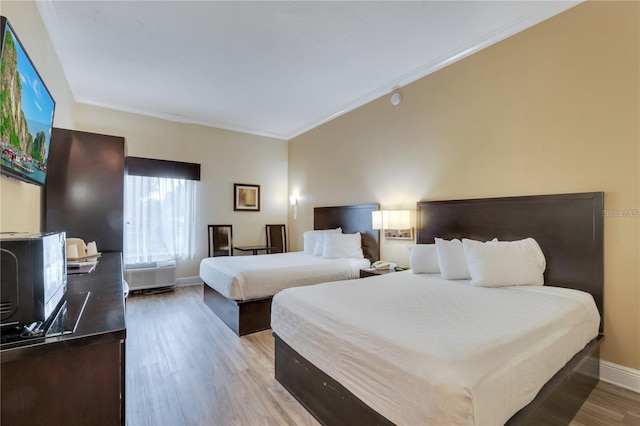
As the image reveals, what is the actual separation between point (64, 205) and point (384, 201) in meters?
3.45

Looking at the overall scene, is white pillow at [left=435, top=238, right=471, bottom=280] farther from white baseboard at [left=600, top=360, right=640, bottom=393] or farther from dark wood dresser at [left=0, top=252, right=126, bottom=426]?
dark wood dresser at [left=0, top=252, right=126, bottom=426]

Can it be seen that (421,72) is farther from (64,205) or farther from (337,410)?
(64,205)

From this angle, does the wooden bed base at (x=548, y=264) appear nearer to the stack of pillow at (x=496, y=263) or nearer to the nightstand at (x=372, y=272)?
the stack of pillow at (x=496, y=263)

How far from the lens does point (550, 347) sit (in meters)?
1.48

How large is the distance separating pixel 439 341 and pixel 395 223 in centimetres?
228

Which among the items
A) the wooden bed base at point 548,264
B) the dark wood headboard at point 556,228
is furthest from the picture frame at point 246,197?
the dark wood headboard at point 556,228

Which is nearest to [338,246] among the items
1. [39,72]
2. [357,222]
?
[357,222]

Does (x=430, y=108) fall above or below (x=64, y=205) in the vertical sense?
above

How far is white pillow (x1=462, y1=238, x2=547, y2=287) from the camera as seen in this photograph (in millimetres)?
2328

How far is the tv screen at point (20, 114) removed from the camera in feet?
4.65

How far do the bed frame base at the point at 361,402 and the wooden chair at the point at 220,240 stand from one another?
355cm

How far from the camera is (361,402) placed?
1.43 m

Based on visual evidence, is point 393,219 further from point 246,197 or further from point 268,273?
point 246,197

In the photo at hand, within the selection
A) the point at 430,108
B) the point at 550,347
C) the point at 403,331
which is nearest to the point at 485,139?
the point at 430,108
